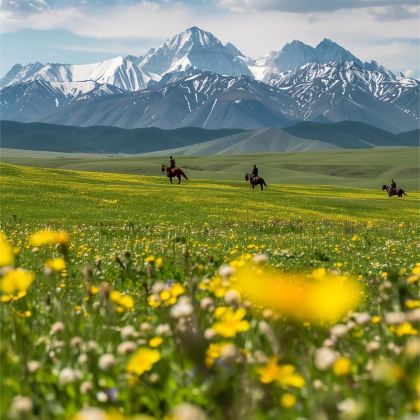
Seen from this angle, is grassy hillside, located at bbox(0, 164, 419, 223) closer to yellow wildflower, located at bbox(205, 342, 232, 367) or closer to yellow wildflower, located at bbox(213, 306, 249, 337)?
yellow wildflower, located at bbox(213, 306, 249, 337)

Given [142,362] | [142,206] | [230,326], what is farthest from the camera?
[142,206]

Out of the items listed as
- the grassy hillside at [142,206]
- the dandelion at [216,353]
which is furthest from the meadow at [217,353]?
the grassy hillside at [142,206]

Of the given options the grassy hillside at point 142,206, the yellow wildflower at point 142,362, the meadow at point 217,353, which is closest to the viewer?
the meadow at point 217,353

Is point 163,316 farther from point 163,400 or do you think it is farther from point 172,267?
point 172,267

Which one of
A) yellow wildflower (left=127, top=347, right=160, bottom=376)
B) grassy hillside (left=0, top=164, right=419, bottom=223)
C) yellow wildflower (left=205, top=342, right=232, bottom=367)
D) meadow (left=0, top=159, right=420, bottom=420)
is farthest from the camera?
grassy hillside (left=0, top=164, right=419, bottom=223)

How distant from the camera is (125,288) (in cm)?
1022

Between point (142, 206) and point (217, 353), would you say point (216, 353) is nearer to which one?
point (217, 353)

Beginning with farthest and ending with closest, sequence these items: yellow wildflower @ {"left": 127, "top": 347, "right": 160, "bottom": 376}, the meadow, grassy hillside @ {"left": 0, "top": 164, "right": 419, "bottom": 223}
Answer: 1. grassy hillside @ {"left": 0, "top": 164, "right": 419, "bottom": 223}
2. yellow wildflower @ {"left": 127, "top": 347, "right": 160, "bottom": 376}
3. the meadow

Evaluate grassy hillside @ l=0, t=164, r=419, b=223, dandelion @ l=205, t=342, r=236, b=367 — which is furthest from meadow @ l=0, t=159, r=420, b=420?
grassy hillside @ l=0, t=164, r=419, b=223

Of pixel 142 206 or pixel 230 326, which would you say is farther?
pixel 142 206

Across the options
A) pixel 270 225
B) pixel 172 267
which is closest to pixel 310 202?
pixel 270 225

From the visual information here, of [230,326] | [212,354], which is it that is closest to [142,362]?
[212,354]

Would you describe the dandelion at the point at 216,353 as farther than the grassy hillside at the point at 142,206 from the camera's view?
No

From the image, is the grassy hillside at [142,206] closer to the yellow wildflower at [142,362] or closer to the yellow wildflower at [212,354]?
the yellow wildflower at [212,354]
